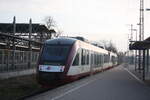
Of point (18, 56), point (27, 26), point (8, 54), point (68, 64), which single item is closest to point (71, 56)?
point (68, 64)

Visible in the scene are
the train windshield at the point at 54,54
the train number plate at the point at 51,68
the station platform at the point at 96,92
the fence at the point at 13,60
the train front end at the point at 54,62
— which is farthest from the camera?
the fence at the point at 13,60

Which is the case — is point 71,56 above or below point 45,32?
below

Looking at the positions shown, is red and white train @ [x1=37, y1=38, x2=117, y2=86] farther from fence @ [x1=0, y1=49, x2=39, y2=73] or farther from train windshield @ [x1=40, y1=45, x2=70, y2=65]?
fence @ [x1=0, y1=49, x2=39, y2=73]

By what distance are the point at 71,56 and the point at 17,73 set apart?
941cm

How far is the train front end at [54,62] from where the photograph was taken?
20750 mm

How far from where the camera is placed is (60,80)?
2088 centimetres

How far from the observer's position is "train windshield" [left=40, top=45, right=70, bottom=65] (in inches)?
846

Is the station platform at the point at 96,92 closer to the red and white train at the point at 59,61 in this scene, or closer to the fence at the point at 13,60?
the red and white train at the point at 59,61

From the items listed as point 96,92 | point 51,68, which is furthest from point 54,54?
point 96,92

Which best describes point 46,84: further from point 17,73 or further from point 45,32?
point 45,32

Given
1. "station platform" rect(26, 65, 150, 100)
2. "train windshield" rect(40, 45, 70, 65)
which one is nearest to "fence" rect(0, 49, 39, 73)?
"train windshield" rect(40, 45, 70, 65)

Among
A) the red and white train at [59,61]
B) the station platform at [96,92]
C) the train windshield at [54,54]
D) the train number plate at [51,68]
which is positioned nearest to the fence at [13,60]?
the red and white train at [59,61]

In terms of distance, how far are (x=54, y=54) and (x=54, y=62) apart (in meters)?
0.87

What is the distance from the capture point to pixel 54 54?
22125 mm
